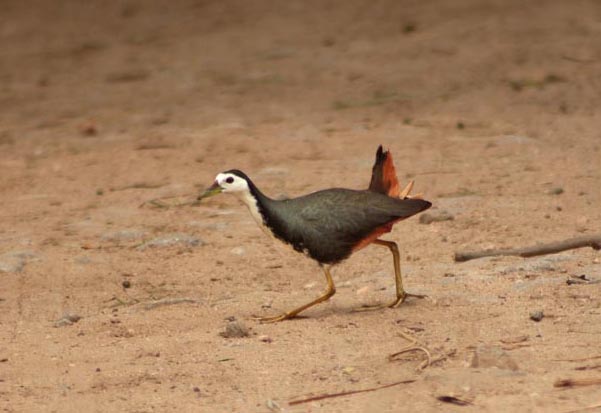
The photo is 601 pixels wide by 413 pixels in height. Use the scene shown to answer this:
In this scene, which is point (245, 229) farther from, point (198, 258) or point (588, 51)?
point (588, 51)

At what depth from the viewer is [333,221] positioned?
18.3 feet

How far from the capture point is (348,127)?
9086 millimetres

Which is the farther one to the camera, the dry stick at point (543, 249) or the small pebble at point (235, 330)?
the dry stick at point (543, 249)

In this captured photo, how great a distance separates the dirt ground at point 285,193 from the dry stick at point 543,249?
58 millimetres

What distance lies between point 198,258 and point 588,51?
475cm

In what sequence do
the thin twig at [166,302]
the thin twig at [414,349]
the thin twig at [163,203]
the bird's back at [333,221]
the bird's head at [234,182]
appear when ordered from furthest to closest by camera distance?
the thin twig at [163,203]
the thin twig at [166,302]
the bird's head at [234,182]
the bird's back at [333,221]
the thin twig at [414,349]

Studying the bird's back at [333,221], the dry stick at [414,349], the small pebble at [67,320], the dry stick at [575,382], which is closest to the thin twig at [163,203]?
the small pebble at [67,320]

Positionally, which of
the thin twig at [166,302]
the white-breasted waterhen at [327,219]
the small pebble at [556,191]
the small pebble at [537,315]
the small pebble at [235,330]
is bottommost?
the thin twig at [166,302]

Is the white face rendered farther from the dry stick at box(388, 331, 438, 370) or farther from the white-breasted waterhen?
the dry stick at box(388, 331, 438, 370)

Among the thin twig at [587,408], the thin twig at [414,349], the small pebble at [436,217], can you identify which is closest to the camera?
the thin twig at [587,408]

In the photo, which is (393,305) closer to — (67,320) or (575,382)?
(575,382)

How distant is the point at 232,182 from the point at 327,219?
442mm

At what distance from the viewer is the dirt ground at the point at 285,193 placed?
4.88 metres

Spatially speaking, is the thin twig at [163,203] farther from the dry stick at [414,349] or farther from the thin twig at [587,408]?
the thin twig at [587,408]
